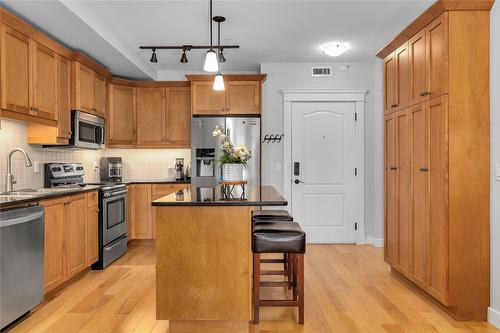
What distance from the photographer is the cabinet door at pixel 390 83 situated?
385cm

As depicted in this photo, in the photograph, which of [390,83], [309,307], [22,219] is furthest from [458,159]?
[22,219]

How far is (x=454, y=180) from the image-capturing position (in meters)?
2.87

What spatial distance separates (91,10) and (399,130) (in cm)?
312

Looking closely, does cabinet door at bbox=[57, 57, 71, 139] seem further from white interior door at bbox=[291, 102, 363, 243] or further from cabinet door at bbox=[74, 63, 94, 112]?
white interior door at bbox=[291, 102, 363, 243]

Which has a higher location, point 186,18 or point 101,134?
point 186,18

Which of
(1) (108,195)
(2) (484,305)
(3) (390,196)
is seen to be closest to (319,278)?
(3) (390,196)

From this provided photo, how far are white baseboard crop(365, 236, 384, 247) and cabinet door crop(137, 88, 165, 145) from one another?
331cm

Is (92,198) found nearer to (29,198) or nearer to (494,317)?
(29,198)

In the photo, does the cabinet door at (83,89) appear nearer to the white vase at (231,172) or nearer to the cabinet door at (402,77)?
the white vase at (231,172)

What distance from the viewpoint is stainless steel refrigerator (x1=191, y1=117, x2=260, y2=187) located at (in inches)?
210

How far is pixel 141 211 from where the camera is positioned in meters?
5.55

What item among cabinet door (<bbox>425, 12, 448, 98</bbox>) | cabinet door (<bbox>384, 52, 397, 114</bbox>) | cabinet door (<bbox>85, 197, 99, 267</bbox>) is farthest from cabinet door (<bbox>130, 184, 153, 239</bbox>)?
cabinet door (<bbox>425, 12, 448, 98</bbox>)

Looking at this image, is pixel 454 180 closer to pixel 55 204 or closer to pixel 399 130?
pixel 399 130

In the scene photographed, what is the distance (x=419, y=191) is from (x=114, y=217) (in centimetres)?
336
